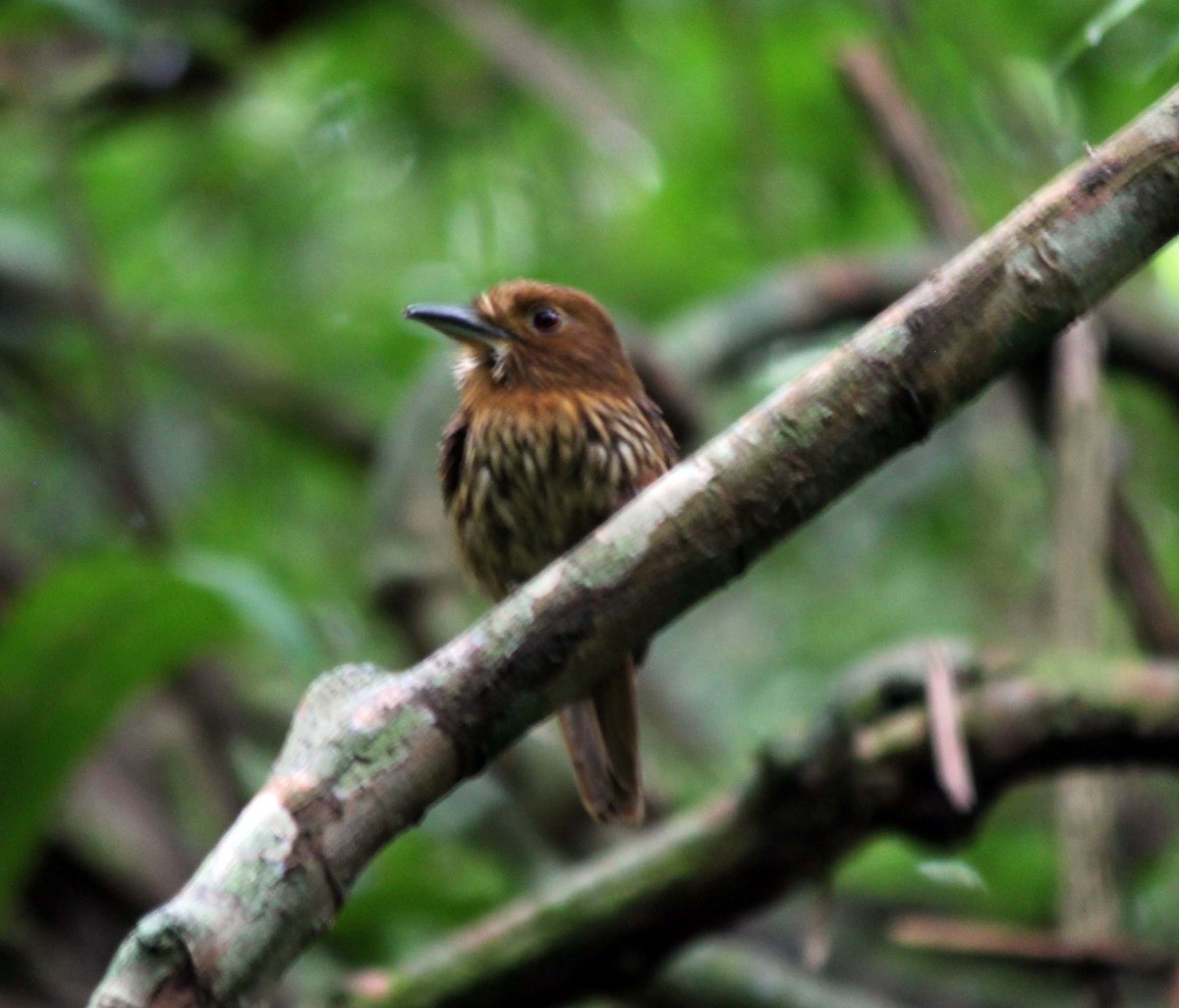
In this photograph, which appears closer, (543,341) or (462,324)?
(462,324)

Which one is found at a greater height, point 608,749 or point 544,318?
point 544,318

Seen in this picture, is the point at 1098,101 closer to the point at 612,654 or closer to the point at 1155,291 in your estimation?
the point at 1155,291

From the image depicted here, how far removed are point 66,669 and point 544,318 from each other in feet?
3.20

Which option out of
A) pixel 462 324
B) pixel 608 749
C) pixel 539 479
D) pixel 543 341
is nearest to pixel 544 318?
pixel 543 341

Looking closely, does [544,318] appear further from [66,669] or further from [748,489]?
[748,489]

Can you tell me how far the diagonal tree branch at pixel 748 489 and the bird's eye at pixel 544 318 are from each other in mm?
1430

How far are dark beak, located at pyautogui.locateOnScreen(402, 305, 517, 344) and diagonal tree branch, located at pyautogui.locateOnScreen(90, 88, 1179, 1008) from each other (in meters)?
1.20

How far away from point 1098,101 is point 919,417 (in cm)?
254

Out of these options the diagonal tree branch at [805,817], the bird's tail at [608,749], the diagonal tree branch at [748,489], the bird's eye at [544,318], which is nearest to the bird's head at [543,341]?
the bird's eye at [544,318]

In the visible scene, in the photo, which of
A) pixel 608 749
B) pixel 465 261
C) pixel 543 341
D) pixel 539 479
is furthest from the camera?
pixel 465 261

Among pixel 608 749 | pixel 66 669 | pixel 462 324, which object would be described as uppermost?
pixel 462 324

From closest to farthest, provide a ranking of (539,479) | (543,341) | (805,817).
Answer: (805,817) < (539,479) < (543,341)

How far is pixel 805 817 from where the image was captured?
2746mm

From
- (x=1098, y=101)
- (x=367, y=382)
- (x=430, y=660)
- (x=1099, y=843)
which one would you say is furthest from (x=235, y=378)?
(x=430, y=660)
